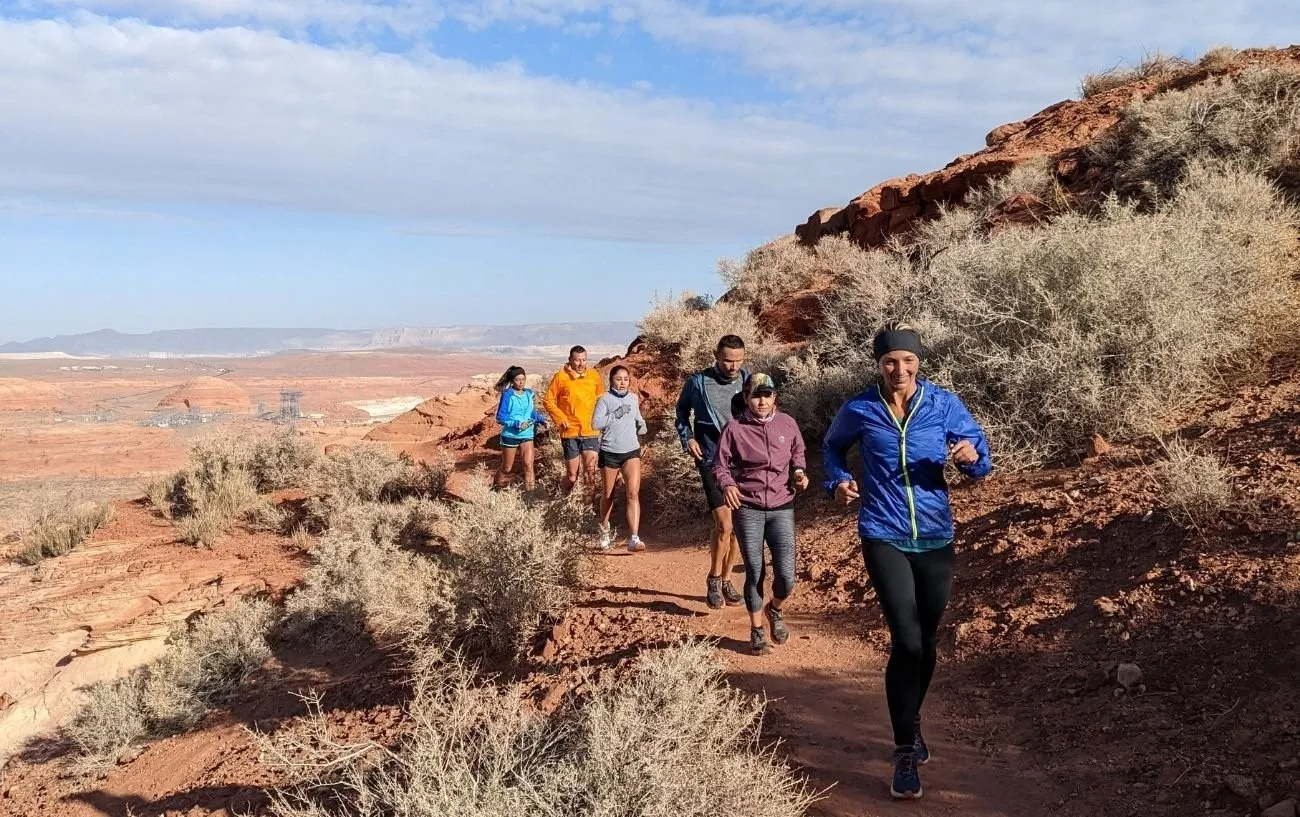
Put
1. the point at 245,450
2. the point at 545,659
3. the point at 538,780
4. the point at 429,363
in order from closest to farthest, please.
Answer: the point at 538,780, the point at 545,659, the point at 245,450, the point at 429,363

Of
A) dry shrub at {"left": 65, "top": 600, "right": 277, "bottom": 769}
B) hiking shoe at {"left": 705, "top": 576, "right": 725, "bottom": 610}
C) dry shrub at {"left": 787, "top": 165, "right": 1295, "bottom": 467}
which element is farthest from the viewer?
dry shrub at {"left": 65, "top": 600, "right": 277, "bottom": 769}

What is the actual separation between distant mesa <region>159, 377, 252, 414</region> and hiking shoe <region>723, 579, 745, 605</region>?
170ft

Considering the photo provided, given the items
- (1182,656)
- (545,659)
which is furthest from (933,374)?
(545,659)

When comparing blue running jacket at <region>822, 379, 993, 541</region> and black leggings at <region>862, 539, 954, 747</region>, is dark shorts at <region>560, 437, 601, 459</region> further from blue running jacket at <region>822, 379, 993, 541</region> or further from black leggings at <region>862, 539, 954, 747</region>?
black leggings at <region>862, 539, 954, 747</region>

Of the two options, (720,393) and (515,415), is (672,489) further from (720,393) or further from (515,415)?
(720,393)

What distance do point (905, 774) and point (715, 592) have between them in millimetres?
2229

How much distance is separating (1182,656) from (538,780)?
2.91 meters

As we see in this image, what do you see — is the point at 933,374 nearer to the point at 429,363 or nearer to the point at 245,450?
the point at 245,450

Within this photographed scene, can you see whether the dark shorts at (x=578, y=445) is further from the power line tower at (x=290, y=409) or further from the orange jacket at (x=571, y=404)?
the power line tower at (x=290, y=409)

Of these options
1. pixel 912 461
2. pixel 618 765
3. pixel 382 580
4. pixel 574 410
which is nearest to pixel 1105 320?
pixel 912 461

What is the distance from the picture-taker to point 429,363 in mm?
117875

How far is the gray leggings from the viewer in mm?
4336

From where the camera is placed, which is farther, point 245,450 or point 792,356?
point 245,450

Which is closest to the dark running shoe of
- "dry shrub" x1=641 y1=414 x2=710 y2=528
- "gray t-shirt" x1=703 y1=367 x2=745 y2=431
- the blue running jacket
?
"gray t-shirt" x1=703 y1=367 x2=745 y2=431
